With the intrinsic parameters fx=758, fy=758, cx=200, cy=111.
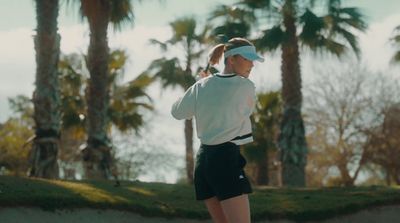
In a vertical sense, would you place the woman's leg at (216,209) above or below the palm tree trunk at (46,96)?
below

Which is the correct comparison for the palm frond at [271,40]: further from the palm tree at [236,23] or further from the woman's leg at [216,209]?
the woman's leg at [216,209]

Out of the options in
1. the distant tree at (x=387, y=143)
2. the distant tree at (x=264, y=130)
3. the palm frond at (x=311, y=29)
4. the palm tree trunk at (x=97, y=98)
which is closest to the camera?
the palm tree trunk at (x=97, y=98)

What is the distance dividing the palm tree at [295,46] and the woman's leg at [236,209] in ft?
58.7

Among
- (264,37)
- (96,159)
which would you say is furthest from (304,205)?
(264,37)

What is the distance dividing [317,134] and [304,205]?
25.7 m

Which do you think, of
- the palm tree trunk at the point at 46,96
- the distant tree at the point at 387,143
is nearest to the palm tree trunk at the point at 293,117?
the palm tree trunk at the point at 46,96

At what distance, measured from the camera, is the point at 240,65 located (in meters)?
4.62

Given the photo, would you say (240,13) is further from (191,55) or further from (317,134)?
(317,134)

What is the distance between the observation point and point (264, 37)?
72.7 ft

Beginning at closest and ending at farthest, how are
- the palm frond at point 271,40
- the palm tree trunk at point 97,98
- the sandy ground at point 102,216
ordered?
the sandy ground at point 102,216
the palm tree trunk at point 97,98
the palm frond at point 271,40

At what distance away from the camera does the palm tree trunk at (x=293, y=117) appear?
2228 cm

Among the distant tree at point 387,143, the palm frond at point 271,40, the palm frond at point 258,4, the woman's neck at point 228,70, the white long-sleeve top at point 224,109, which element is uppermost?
the palm frond at point 258,4

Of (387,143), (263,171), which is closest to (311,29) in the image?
(263,171)

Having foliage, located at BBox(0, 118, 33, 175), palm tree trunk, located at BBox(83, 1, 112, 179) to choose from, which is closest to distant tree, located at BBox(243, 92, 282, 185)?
palm tree trunk, located at BBox(83, 1, 112, 179)
